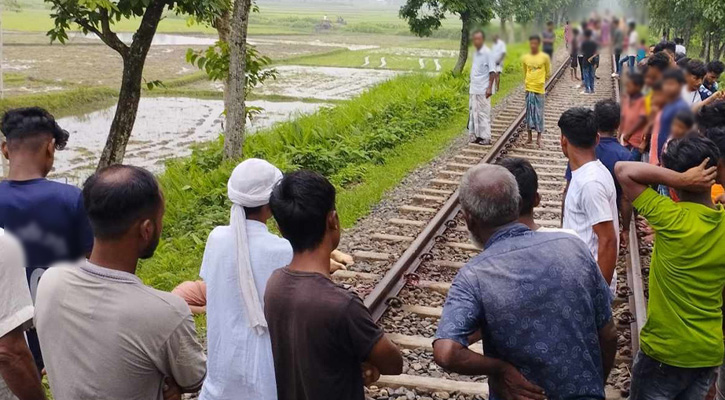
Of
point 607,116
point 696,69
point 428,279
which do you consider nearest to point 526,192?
point 607,116

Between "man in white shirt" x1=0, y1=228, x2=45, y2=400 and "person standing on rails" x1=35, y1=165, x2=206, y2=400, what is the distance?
27 centimetres

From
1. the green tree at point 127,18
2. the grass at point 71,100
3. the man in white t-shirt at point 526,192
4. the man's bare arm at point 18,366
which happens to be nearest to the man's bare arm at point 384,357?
the man in white t-shirt at point 526,192

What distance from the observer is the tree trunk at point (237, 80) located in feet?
30.5

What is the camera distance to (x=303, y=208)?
2.50 meters

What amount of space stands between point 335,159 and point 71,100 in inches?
552

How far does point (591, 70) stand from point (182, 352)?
1466 centimetres

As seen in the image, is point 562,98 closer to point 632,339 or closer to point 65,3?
point 65,3

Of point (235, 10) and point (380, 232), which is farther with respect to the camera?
point (235, 10)

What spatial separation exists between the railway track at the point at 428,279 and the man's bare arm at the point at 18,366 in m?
1.94

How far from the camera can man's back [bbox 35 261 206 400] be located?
7.47 ft

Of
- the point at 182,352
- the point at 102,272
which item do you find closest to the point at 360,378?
the point at 182,352

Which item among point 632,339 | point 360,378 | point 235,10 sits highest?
point 235,10

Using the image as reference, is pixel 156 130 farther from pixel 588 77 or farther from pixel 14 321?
pixel 14 321

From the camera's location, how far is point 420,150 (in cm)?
1057
